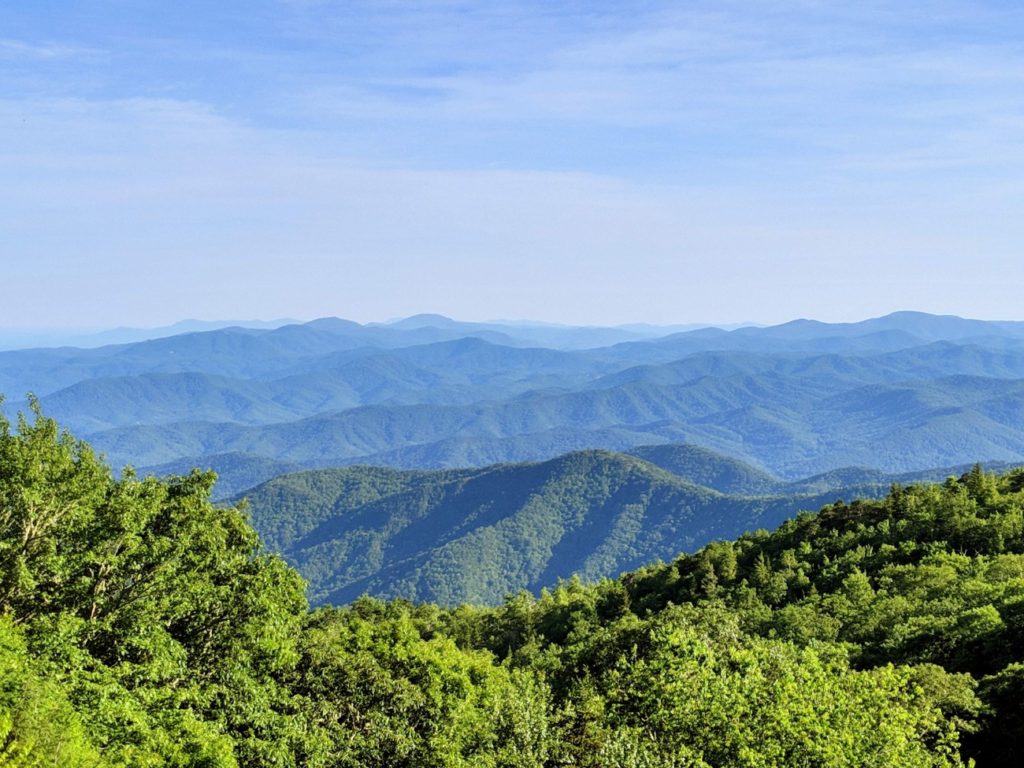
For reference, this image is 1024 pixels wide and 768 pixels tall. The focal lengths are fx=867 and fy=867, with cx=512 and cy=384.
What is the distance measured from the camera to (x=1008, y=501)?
94188 mm

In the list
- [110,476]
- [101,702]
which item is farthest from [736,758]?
[110,476]

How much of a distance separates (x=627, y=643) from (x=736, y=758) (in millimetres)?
25686

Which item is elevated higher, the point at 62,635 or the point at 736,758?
the point at 62,635

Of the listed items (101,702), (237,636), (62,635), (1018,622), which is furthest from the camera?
(1018,622)

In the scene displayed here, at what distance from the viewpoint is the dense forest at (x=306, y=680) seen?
28.7m

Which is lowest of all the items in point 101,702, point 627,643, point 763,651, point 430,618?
point 430,618

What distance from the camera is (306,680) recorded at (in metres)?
42.2

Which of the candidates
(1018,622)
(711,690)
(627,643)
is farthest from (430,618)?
(711,690)

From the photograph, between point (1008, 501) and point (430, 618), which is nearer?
point (1008, 501)

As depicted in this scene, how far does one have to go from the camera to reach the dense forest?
1131 inches

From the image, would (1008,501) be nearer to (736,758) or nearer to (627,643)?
(627,643)

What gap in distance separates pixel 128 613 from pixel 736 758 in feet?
77.9

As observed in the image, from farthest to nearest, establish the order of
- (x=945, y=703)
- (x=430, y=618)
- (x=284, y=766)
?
1. (x=430, y=618)
2. (x=945, y=703)
3. (x=284, y=766)

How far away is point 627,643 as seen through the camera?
5522 centimetres
